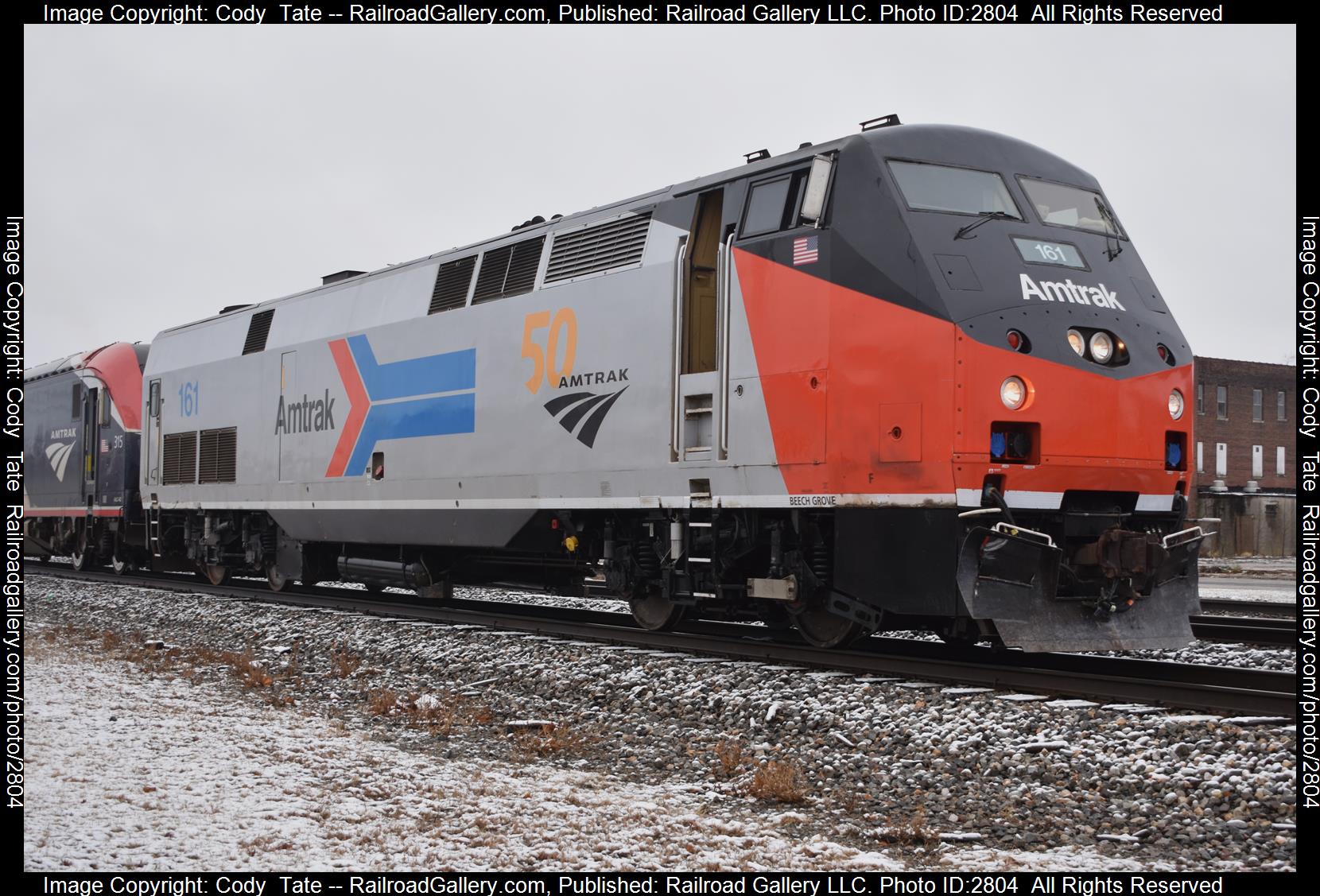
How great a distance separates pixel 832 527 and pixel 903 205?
8.11ft

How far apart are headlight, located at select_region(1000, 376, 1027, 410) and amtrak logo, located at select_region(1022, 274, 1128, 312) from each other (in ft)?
2.12

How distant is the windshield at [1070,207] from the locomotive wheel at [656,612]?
4651 millimetres

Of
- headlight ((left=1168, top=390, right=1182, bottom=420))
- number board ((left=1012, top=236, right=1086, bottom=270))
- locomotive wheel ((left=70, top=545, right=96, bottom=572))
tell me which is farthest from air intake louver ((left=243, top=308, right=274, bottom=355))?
headlight ((left=1168, top=390, right=1182, bottom=420))

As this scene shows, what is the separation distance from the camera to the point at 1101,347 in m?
8.55

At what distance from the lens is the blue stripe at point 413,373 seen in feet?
41.0

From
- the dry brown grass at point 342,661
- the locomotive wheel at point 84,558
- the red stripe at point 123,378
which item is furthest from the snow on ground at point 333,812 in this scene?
the locomotive wheel at point 84,558

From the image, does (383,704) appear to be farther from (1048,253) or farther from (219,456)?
(219,456)

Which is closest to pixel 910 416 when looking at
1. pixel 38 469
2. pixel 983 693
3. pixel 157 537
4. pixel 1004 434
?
pixel 1004 434

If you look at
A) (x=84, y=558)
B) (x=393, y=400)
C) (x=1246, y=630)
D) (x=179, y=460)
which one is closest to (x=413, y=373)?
(x=393, y=400)

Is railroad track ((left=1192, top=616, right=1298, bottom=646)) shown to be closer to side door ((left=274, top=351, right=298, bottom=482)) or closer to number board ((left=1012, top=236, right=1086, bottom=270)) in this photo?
number board ((left=1012, top=236, right=1086, bottom=270))

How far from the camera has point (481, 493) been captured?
39.9 ft

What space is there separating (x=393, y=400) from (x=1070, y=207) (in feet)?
25.2

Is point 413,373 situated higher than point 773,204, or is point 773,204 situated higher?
point 773,204
